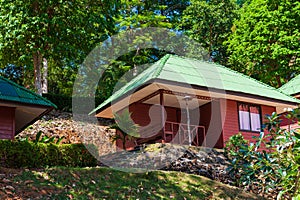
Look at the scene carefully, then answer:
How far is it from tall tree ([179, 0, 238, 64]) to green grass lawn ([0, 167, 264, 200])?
20889 millimetres

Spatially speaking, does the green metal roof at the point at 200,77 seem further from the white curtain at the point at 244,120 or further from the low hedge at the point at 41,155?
the low hedge at the point at 41,155

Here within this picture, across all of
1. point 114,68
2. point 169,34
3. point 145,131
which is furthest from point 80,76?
point 145,131

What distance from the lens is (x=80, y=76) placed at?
2753 cm

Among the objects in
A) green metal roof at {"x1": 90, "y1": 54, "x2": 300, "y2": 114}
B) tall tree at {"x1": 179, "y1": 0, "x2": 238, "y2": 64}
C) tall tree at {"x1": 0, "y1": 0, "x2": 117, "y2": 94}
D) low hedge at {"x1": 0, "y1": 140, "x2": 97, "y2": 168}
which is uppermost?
tall tree at {"x1": 179, "y1": 0, "x2": 238, "y2": 64}

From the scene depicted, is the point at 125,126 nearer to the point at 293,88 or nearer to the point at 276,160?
the point at 276,160

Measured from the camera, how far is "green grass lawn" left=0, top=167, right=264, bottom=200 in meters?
9.09

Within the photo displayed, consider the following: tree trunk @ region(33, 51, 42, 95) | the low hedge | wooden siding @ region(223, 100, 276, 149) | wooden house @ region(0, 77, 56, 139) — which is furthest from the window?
tree trunk @ region(33, 51, 42, 95)

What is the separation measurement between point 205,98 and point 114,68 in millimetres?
12235

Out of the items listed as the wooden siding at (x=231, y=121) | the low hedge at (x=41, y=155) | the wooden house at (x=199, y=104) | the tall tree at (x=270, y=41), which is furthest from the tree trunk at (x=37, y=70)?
the tall tree at (x=270, y=41)

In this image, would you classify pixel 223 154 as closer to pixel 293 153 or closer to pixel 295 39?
pixel 293 153

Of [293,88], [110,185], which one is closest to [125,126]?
[110,185]

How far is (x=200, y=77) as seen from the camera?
52.4 feet

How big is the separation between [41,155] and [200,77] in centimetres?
746

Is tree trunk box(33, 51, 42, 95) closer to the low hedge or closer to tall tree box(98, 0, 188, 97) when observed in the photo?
tall tree box(98, 0, 188, 97)
